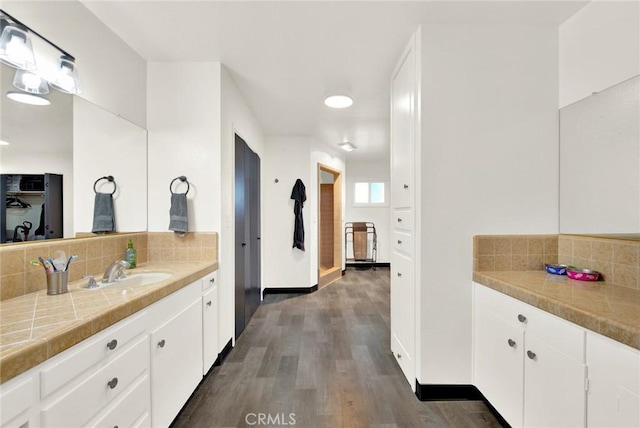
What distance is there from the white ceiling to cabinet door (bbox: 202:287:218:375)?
185 centimetres

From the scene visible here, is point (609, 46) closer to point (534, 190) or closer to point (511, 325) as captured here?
point (534, 190)

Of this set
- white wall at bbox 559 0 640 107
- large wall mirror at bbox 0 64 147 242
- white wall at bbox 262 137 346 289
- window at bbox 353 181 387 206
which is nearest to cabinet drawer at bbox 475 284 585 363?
white wall at bbox 559 0 640 107

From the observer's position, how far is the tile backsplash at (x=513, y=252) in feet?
6.06

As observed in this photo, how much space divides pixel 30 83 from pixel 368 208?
6.22 m

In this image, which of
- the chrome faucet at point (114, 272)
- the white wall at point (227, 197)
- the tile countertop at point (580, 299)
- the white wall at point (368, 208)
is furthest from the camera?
the white wall at point (368, 208)

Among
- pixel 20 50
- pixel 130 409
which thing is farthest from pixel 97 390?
pixel 20 50

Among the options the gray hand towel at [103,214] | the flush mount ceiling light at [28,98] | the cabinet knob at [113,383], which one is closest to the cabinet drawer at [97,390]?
the cabinet knob at [113,383]

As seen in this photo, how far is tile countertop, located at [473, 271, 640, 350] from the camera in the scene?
3.23 ft

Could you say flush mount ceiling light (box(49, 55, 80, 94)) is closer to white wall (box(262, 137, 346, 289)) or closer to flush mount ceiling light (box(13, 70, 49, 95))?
flush mount ceiling light (box(13, 70, 49, 95))

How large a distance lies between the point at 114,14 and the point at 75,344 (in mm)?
1932

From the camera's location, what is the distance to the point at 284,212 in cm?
447

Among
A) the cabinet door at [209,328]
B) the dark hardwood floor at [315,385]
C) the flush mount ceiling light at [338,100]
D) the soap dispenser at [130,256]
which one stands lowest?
the dark hardwood floor at [315,385]

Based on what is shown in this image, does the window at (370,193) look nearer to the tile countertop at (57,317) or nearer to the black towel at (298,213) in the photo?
the black towel at (298,213)

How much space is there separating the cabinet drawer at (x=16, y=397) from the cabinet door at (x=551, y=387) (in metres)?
1.89
